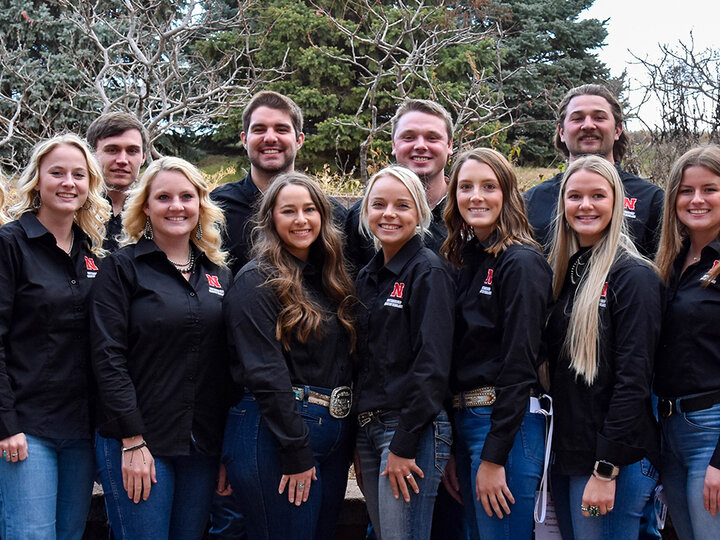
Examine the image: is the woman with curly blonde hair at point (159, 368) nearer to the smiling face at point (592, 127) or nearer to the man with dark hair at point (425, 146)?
the man with dark hair at point (425, 146)

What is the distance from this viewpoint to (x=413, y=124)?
14.1 ft

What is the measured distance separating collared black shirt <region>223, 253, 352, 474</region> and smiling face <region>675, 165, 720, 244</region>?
173cm

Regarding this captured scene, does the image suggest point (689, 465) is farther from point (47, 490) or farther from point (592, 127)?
point (47, 490)

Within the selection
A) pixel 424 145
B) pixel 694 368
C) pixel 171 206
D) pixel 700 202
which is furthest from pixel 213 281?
pixel 700 202

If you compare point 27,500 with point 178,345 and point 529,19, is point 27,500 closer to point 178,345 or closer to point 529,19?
point 178,345

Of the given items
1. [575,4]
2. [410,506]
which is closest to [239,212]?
[410,506]

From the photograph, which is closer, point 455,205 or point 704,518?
point 704,518

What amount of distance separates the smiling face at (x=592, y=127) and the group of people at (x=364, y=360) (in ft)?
3.81

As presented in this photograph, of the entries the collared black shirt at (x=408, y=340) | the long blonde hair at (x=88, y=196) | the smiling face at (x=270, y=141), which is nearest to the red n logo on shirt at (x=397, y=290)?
the collared black shirt at (x=408, y=340)

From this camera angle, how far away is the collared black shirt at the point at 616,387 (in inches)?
114

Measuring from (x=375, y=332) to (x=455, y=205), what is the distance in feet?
2.55

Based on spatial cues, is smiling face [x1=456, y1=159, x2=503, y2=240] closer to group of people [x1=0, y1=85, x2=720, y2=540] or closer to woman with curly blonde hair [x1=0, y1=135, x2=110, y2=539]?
group of people [x1=0, y1=85, x2=720, y2=540]

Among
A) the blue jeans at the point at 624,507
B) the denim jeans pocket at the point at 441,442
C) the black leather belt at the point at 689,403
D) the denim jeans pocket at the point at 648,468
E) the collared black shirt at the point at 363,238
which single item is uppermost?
the collared black shirt at the point at 363,238

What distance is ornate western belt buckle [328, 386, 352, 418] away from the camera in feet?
10.4
